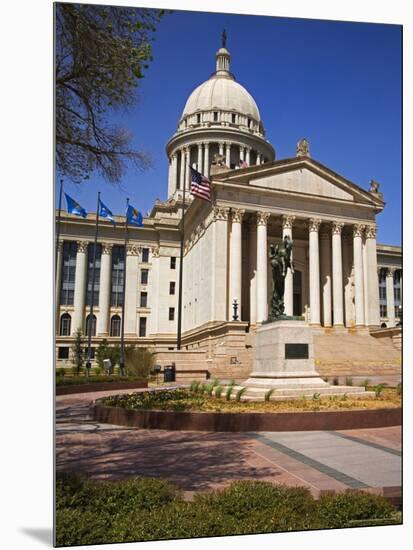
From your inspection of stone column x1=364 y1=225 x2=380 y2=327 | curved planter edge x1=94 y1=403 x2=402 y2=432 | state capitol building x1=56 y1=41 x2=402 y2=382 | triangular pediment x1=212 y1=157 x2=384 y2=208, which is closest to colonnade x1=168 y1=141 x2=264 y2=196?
state capitol building x1=56 y1=41 x2=402 y2=382

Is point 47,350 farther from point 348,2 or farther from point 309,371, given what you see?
point 309,371

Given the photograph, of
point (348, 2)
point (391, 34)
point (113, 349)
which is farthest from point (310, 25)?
point (113, 349)

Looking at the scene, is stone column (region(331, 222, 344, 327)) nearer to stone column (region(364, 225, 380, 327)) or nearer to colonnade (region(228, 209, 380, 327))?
colonnade (region(228, 209, 380, 327))

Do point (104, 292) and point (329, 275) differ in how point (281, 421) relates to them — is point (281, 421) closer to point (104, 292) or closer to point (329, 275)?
point (104, 292)

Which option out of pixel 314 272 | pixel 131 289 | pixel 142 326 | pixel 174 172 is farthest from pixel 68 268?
pixel 174 172

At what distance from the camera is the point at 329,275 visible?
46125mm

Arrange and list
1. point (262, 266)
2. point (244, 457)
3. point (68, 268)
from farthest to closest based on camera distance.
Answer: point (262, 266)
point (68, 268)
point (244, 457)

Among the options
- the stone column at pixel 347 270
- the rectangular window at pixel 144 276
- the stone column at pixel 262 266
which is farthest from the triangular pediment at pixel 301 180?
the rectangular window at pixel 144 276

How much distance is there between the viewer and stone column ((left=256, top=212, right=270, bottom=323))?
40094 mm

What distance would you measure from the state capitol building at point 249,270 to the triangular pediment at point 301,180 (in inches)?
3.8

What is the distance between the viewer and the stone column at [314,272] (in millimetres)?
43000

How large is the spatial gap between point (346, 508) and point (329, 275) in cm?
4189

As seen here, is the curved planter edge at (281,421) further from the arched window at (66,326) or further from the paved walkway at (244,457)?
the arched window at (66,326)

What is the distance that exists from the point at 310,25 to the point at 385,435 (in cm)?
765
